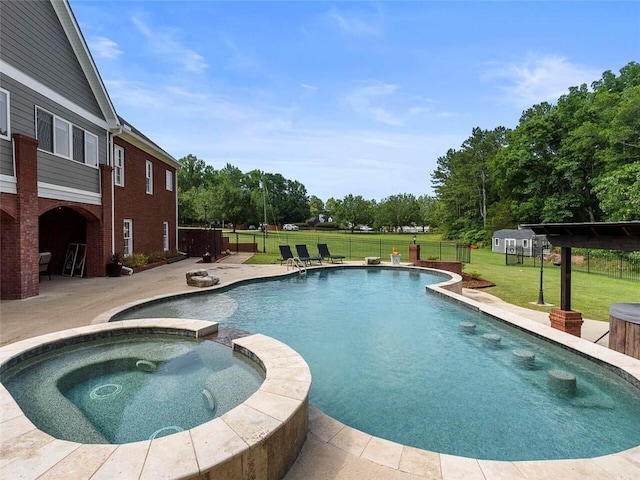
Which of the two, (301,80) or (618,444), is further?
(301,80)

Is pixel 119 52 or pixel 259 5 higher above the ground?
pixel 259 5

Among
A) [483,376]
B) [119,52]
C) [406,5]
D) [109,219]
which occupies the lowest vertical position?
[483,376]

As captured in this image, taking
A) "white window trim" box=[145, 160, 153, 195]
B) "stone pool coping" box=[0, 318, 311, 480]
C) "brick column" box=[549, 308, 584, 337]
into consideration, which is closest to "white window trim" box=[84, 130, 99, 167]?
"white window trim" box=[145, 160, 153, 195]

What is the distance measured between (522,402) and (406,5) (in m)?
11.7

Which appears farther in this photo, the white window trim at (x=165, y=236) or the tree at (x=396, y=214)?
the tree at (x=396, y=214)

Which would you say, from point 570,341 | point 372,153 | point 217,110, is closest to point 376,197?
point 372,153

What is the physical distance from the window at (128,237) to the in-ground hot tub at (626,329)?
1580 centimetres

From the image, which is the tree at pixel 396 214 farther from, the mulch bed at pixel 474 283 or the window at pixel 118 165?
the window at pixel 118 165

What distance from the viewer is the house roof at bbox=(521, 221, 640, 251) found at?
207 inches

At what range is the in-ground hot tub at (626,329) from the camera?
210 inches

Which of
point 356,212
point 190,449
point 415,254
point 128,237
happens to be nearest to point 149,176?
point 128,237

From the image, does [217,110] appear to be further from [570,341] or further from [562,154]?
[562,154]

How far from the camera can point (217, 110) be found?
65.2 feet

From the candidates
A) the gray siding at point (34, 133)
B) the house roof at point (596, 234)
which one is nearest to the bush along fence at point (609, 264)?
the house roof at point (596, 234)
